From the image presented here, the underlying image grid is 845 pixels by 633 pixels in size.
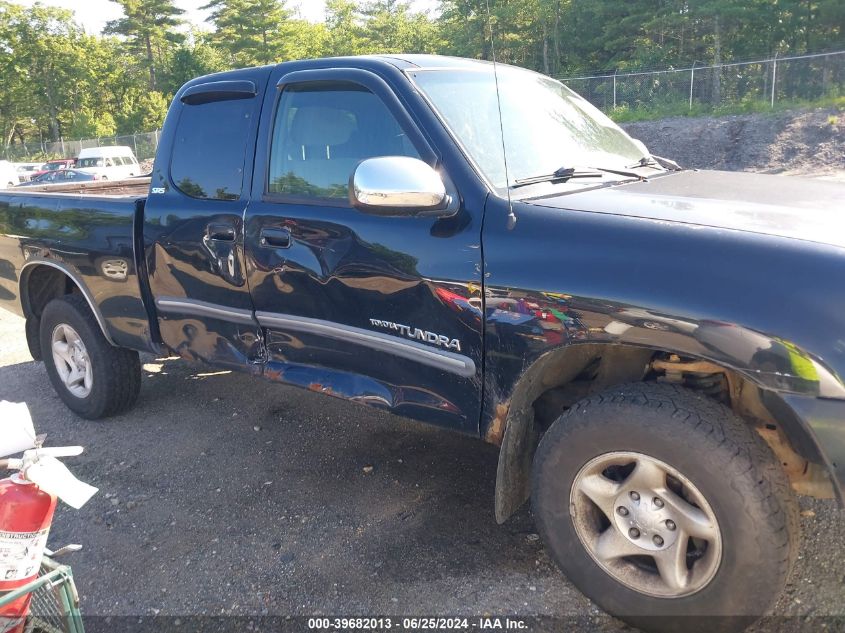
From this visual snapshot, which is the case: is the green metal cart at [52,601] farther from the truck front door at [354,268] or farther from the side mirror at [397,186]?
the side mirror at [397,186]

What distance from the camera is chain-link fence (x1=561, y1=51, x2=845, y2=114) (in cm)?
2189

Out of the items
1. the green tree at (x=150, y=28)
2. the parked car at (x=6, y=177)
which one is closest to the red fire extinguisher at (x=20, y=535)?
the parked car at (x=6, y=177)

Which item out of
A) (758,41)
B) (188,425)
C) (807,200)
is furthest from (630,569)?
(758,41)

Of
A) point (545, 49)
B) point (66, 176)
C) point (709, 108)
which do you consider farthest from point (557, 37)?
point (66, 176)

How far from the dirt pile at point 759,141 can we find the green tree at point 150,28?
152 feet

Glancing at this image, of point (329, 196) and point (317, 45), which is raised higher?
point (317, 45)

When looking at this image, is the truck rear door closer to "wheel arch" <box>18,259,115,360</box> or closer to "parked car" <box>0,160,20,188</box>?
"wheel arch" <box>18,259,115,360</box>

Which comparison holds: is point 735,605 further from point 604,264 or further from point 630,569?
point 604,264

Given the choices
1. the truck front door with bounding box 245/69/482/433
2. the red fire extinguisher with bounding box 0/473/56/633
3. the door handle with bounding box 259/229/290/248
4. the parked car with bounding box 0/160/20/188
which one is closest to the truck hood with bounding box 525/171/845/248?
the truck front door with bounding box 245/69/482/433

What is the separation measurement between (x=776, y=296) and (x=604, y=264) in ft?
1.68

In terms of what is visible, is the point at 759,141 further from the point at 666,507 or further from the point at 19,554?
the point at 19,554

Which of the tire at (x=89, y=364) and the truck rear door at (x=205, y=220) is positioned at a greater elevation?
the truck rear door at (x=205, y=220)

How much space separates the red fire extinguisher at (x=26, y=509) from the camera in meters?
2.09

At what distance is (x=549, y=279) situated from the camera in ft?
7.79
